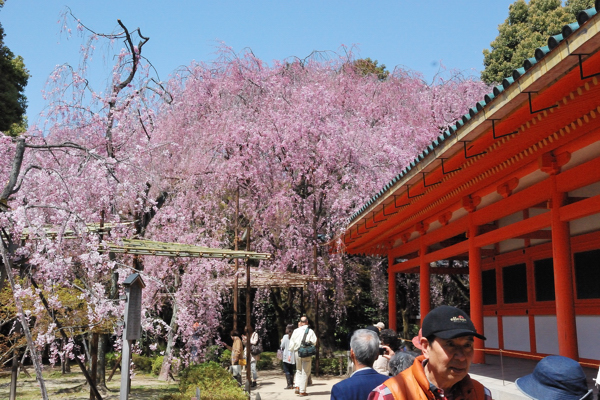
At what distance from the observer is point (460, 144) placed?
5.95 meters

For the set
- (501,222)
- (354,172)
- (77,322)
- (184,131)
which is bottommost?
(77,322)

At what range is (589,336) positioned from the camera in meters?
8.20

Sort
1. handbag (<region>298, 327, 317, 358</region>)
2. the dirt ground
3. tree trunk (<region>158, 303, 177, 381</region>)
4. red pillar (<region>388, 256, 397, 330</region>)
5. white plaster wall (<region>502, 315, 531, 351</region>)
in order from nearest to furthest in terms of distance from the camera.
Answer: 1. white plaster wall (<region>502, 315, 531, 351</region>)
2. handbag (<region>298, 327, 317, 358</region>)
3. the dirt ground
4. red pillar (<region>388, 256, 397, 330</region>)
5. tree trunk (<region>158, 303, 177, 381</region>)

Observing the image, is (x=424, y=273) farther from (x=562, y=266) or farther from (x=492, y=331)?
(x=562, y=266)

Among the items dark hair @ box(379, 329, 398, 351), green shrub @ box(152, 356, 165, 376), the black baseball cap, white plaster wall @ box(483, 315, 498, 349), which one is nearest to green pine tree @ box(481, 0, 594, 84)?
white plaster wall @ box(483, 315, 498, 349)

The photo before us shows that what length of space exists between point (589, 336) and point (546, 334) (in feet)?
4.10

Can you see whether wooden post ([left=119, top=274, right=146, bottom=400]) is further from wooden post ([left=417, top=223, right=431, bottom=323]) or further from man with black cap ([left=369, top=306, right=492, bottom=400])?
wooden post ([left=417, top=223, right=431, bottom=323])

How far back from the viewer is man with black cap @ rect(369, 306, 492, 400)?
76.6 inches

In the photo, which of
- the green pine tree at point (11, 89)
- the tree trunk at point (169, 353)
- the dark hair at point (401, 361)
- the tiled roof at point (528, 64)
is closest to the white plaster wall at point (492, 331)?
the tiled roof at point (528, 64)

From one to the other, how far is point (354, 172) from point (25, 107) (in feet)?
47.3

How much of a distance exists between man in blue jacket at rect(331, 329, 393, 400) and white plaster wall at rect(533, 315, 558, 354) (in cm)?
694

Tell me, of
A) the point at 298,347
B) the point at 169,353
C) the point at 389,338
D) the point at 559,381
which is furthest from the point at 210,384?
the point at 559,381

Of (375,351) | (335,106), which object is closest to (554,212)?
(375,351)

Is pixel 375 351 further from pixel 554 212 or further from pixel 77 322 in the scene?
pixel 77 322
